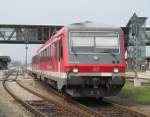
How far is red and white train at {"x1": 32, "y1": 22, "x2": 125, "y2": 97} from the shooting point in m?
16.7

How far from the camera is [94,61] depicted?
1695cm

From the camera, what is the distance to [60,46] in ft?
58.8

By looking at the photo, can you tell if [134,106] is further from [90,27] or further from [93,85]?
[90,27]

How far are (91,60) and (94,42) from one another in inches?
30.5

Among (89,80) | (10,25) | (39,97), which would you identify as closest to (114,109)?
(89,80)

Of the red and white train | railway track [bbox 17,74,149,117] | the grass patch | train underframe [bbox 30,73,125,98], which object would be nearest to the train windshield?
the red and white train

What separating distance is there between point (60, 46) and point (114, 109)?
358 centimetres

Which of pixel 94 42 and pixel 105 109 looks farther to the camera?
pixel 94 42

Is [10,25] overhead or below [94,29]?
overhead

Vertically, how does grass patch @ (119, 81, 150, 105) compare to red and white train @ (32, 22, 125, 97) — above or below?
below

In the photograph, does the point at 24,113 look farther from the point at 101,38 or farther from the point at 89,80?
the point at 101,38

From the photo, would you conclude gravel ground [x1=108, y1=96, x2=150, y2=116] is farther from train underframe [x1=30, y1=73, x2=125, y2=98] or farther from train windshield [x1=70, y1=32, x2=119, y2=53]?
train windshield [x1=70, y1=32, x2=119, y2=53]

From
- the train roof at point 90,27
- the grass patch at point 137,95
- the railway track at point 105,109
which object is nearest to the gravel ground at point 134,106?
the grass patch at point 137,95

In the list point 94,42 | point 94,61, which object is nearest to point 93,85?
point 94,61
